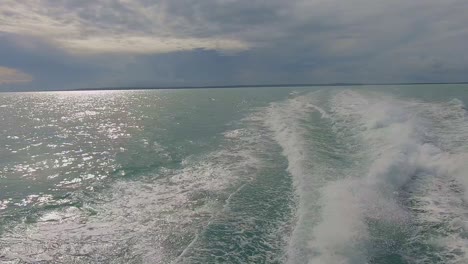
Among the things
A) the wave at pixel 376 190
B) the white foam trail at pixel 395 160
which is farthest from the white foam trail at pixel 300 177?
the white foam trail at pixel 395 160

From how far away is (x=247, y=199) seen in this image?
459 inches

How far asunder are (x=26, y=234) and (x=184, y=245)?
4.69 m

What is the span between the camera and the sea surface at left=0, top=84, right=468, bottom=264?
846cm

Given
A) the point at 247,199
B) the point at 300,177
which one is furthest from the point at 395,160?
the point at 247,199

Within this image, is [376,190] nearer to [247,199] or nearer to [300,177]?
[300,177]

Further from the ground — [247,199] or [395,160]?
[395,160]

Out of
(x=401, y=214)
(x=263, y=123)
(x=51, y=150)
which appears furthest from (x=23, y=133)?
(x=401, y=214)

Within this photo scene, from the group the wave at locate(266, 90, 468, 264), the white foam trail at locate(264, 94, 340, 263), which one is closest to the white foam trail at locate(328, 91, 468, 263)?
the wave at locate(266, 90, 468, 264)

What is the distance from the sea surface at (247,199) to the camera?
846 cm

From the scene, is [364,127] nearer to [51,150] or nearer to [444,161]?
[444,161]

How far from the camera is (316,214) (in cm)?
1016

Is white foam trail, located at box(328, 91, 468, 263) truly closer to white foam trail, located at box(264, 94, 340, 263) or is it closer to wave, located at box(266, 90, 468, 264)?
wave, located at box(266, 90, 468, 264)

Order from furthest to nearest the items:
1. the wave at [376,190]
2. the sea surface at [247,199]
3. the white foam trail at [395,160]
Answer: the white foam trail at [395,160] < the sea surface at [247,199] < the wave at [376,190]

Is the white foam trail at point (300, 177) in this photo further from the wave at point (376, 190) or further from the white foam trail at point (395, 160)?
the white foam trail at point (395, 160)
